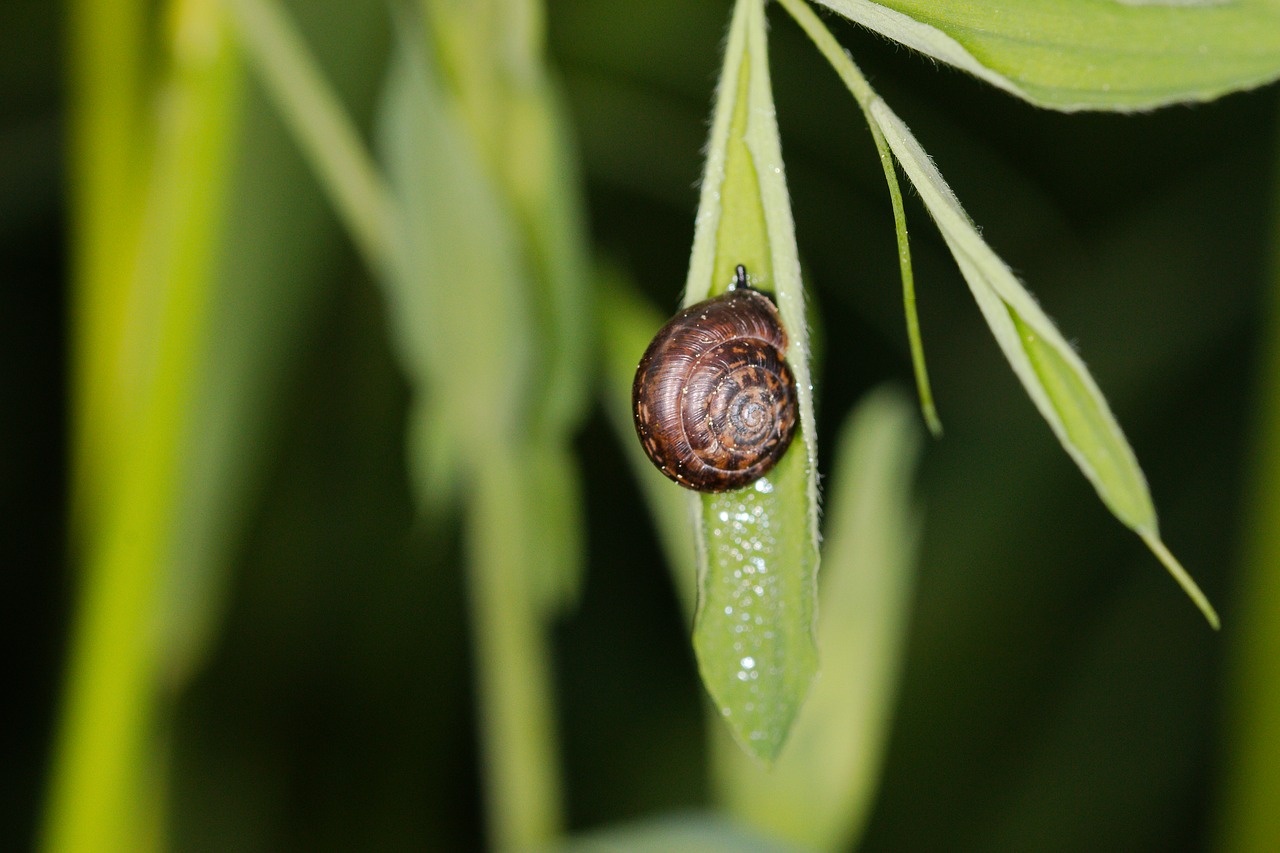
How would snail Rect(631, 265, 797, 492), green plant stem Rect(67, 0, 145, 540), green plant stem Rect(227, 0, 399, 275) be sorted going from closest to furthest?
1. snail Rect(631, 265, 797, 492)
2. green plant stem Rect(227, 0, 399, 275)
3. green plant stem Rect(67, 0, 145, 540)

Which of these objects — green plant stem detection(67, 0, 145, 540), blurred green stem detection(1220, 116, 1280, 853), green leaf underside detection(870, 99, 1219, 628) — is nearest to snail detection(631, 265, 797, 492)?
green leaf underside detection(870, 99, 1219, 628)

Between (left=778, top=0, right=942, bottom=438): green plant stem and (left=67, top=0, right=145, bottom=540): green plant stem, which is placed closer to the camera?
(left=778, top=0, right=942, bottom=438): green plant stem

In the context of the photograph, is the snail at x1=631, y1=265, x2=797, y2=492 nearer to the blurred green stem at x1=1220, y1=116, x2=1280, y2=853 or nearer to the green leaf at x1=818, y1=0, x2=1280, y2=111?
the green leaf at x1=818, y1=0, x2=1280, y2=111

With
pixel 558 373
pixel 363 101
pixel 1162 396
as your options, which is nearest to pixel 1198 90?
pixel 558 373

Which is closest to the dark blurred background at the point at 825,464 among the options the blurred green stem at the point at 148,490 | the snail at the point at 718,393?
the blurred green stem at the point at 148,490

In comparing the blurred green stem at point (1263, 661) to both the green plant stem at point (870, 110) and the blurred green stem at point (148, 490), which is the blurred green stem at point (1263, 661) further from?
the blurred green stem at point (148, 490)

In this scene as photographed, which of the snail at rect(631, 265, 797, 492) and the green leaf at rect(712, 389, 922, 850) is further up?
the snail at rect(631, 265, 797, 492)

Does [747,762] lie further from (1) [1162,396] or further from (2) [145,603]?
(1) [1162,396]
